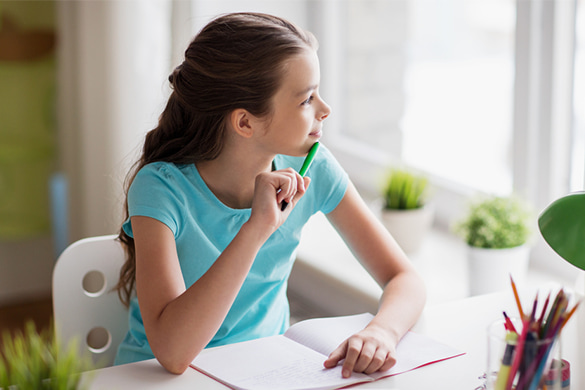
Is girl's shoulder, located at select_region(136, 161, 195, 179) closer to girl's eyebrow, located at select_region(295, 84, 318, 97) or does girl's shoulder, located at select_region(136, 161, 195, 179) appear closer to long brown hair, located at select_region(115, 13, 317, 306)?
long brown hair, located at select_region(115, 13, 317, 306)

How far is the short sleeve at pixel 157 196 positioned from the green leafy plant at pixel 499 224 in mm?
627

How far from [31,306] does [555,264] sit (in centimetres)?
209

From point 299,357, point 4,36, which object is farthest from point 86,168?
point 299,357

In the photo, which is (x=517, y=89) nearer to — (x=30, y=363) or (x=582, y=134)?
(x=582, y=134)

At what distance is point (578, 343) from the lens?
2.89 ft

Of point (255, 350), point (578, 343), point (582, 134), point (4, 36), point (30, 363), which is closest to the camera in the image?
point (30, 363)

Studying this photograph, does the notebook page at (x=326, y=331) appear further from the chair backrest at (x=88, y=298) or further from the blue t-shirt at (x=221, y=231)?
the chair backrest at (x=88, y=298)

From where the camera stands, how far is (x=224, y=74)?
3.51 ft

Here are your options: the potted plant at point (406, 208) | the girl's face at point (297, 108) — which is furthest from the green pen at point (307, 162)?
the potted plant at point (406, 208)

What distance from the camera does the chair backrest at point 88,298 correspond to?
1245 mm

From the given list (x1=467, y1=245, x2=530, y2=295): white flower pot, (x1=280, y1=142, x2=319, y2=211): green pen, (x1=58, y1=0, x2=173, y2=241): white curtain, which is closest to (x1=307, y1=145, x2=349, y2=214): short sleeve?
(x1=280, y1=142, x2=319, y2=211): green pen

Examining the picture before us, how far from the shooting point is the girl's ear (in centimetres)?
109

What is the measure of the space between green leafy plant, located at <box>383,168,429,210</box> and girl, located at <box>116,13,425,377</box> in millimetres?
464

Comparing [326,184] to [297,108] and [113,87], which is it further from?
[113,87]
